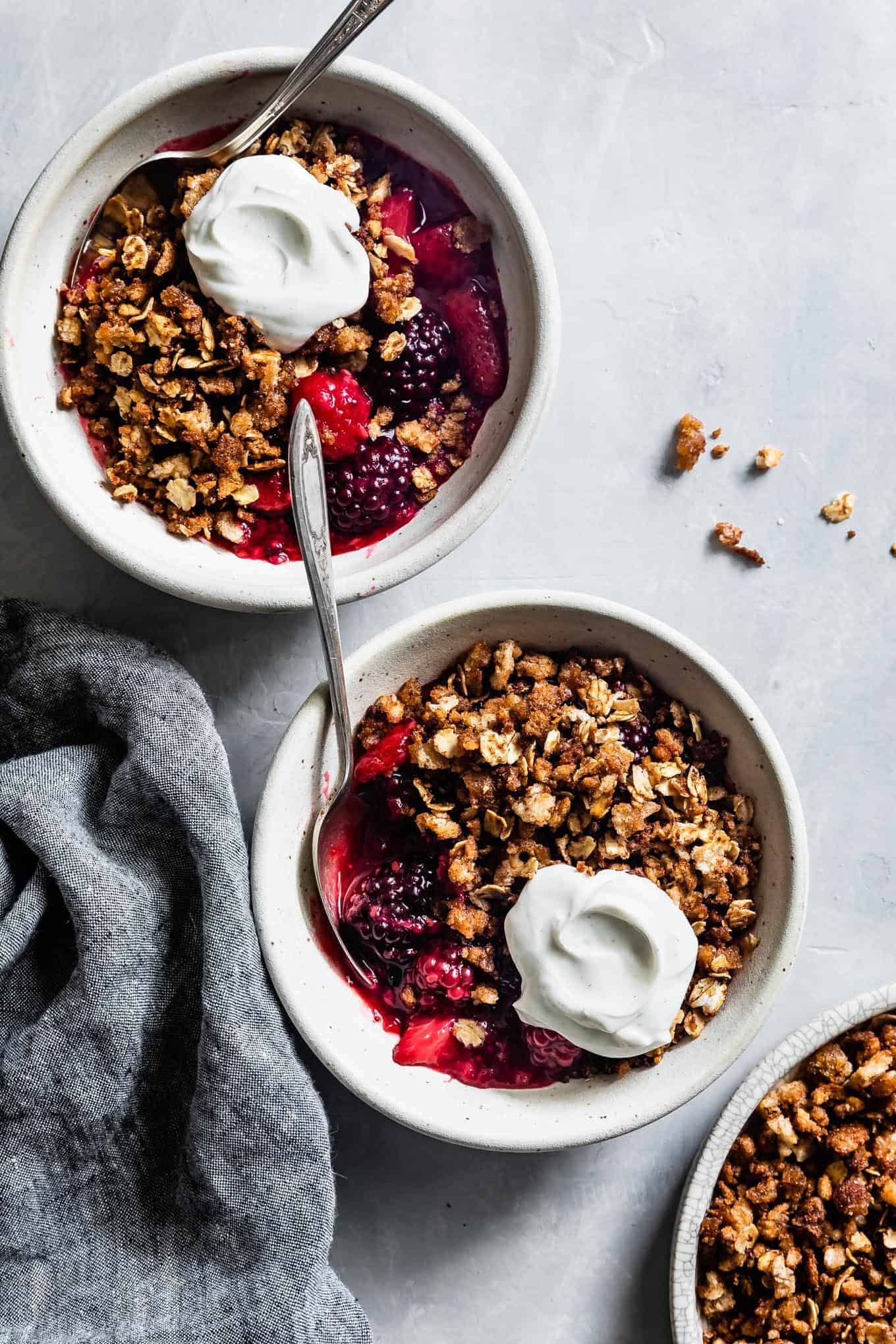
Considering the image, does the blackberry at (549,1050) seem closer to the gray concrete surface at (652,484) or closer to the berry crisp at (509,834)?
the berry crisp at (509,834)

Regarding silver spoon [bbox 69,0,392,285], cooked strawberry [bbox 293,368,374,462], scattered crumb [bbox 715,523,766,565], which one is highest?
silver spoon [bbox 69,0,392,285]

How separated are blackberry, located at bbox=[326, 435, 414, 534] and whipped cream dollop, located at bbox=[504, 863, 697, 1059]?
515 millimetres

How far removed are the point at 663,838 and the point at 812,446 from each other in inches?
26.2

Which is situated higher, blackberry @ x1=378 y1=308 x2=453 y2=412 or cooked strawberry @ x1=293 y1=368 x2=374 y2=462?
blackberry @ x1=378 y1=308 x2=453 y2=412

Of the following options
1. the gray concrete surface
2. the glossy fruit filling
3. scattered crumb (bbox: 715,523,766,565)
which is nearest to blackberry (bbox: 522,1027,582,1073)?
the glossy fruit filling

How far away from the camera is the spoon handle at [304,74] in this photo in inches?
51.5

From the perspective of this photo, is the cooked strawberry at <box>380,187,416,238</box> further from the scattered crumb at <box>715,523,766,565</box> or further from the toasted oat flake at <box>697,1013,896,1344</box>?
the toasted oat flake at <box>697,1013,896,1344</box>

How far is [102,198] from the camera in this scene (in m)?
1.40

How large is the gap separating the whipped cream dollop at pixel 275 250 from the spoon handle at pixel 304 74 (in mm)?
45

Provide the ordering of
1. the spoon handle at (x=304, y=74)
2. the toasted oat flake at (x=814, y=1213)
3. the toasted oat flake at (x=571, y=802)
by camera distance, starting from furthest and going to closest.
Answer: the toasted oat flake at (x=814, y=1213), the toasted oat flake at (x=571, y=802), the spoon handle at (x=304, y=74)

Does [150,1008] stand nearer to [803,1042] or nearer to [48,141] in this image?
[803,1042]

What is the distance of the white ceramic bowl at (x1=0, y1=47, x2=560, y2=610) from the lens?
4.39 ft

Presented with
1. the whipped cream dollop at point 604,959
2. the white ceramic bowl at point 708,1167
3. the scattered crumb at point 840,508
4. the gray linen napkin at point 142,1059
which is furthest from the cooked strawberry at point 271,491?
the white ceramic bowl at point 708,1167

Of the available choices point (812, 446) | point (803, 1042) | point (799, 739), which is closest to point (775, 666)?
point (799, 739)
